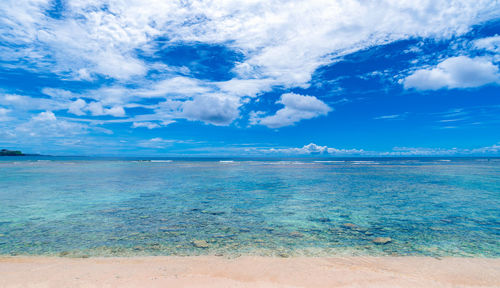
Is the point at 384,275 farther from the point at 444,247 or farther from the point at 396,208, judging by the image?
the point at 396,208

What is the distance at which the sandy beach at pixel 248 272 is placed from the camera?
611 centimetres

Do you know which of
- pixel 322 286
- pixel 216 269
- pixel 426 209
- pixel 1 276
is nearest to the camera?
pixel 322 286

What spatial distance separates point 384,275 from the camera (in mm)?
6488

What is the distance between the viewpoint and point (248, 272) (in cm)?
674

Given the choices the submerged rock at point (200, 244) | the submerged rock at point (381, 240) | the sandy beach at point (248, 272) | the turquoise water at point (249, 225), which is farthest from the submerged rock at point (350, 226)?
the submerged rock at point (200, 244)

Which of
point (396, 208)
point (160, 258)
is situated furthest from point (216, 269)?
point (396, 208)

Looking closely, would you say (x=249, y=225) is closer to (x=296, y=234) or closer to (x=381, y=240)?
(x=296, y=234)

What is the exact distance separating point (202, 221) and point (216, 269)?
5126 millimetres

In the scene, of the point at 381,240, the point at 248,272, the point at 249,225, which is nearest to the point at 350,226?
the point at 381,240

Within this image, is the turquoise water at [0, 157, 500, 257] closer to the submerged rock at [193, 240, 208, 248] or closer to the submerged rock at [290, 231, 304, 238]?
the submerged rock at [290, 231, 304, 238]

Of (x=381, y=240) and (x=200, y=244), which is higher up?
(x=200, y=244)

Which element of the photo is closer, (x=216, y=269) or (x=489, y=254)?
(x=216, y=269)

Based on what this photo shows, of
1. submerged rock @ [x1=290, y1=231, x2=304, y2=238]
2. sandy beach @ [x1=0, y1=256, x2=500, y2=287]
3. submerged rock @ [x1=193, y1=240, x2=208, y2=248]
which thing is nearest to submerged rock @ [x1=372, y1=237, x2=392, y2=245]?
sandy beach @ [x1=0, y1=256, x2=500, y2=287]

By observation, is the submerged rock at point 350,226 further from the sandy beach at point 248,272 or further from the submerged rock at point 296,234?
the sandy beach at point 248,272
